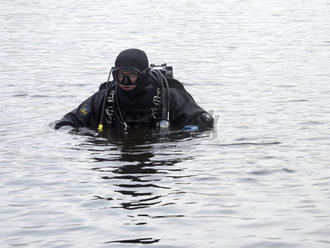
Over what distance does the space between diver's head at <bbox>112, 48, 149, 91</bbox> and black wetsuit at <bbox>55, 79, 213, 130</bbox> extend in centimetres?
12

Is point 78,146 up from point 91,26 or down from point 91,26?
down

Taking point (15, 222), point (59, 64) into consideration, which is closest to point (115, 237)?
point (15, 222)

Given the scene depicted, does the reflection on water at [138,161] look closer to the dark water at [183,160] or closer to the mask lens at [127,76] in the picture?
the dark water at [183,160]

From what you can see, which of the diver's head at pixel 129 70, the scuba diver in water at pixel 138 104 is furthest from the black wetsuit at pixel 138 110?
the diver's head at pixel 129 70

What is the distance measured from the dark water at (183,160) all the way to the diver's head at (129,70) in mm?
563

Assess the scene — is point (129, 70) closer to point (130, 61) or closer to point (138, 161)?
point (130, 61)

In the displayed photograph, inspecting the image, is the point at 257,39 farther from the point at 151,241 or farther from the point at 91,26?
the point at 151,241

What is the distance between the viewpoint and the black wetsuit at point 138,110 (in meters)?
8.78

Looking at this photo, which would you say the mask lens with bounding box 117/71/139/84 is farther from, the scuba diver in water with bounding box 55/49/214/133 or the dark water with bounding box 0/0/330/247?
the dark water with bounding box 0/0/330/247

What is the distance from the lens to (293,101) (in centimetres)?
1128

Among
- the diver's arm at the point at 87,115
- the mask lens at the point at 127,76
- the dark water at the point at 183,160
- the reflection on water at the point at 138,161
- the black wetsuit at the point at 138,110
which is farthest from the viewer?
the diver's arm at the point at 87,115

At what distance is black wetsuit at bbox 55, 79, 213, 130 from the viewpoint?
8.78 meters

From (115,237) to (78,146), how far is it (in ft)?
10.2

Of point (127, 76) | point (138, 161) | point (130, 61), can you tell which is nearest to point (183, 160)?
point (138, 161)
